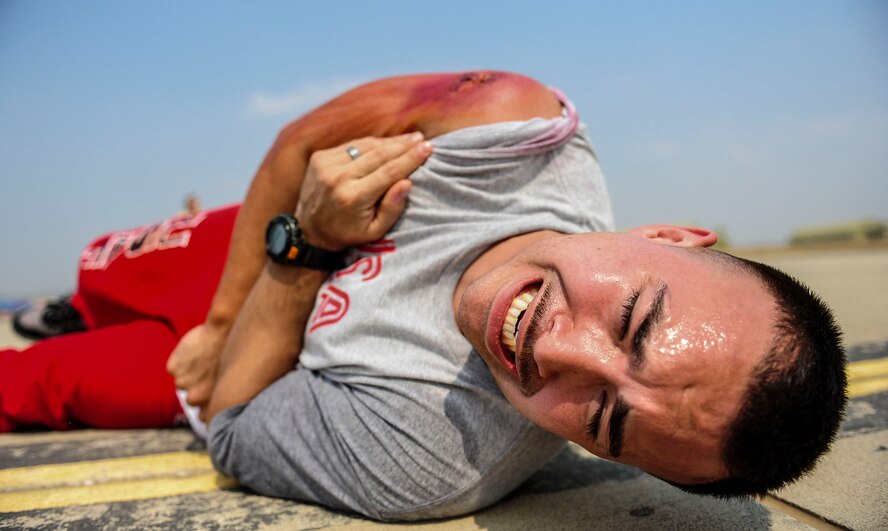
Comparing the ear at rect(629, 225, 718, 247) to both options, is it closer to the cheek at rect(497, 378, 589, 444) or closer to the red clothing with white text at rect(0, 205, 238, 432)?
the cheek at rect(497, 378, 589, 444)

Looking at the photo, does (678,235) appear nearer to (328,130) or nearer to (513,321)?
(513,321)

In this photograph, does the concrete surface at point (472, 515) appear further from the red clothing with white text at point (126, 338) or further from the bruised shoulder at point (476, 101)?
the bruised shoulder at point (476, 101)

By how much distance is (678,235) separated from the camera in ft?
5.82

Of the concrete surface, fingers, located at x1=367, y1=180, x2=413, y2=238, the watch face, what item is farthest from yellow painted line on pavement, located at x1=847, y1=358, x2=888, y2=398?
the watch face

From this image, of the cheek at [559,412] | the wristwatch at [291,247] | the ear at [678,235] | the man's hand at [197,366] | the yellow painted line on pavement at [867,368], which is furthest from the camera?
the yellow painted line on pavement at [867,368]

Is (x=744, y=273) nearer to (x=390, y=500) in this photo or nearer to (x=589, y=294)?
(x=589, y=294)

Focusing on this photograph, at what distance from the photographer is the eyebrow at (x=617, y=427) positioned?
4.36 ft

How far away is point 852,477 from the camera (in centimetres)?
175

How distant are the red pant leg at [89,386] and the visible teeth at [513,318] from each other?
5.34 feet

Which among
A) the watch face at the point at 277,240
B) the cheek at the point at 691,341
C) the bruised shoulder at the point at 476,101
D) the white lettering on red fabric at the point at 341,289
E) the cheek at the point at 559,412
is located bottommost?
the cheek at the point at 559,412

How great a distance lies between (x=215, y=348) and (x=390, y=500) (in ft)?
3.43

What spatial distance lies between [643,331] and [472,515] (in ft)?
2.40

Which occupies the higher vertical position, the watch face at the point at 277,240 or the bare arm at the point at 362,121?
the bare arm at the point at 362,121

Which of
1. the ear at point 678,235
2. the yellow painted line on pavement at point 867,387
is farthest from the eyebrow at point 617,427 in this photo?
the yellow painted line on pavement at point 867,387
